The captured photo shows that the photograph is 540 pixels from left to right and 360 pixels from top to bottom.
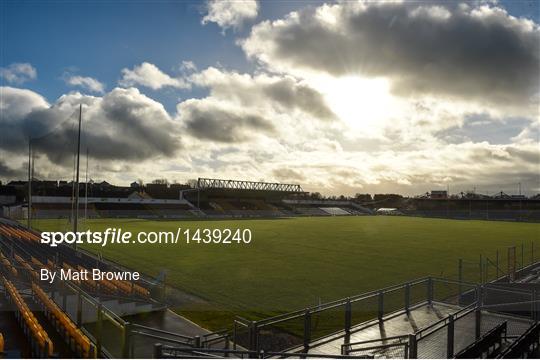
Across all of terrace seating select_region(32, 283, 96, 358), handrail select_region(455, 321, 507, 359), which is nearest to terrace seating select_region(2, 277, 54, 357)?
terrace seating select_region(32, 283, 96, 358)

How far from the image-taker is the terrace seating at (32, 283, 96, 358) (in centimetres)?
927

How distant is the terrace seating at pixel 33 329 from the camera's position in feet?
29.9

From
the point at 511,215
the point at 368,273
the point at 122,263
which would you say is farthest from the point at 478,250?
the point at 511,215

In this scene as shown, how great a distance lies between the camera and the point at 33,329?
1014 cm

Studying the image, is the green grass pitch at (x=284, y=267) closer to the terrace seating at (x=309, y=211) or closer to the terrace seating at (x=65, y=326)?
the terrace seating at (x=65, y=326)

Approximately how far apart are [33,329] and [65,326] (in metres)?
0.74

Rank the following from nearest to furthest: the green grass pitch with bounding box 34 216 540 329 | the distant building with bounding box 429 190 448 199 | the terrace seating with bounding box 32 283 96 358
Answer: the terrace seating with bounding box 32 283 96 358 < the green grass pitch with bounding box 34 216 540 329 < the distant building with bounding box 429 190 448 199

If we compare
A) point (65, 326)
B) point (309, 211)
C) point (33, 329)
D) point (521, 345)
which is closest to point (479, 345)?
point (521, 345)

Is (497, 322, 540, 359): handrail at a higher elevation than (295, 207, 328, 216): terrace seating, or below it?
higher

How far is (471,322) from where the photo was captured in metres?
11.8

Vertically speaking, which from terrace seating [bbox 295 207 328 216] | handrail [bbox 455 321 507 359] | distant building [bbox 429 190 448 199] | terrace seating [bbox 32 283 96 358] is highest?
distant building [bbox 429 190 448 199]

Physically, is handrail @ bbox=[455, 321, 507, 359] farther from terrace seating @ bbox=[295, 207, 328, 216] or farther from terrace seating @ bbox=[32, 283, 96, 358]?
terrace seating @ bbox=[295, 207, 328, 216]

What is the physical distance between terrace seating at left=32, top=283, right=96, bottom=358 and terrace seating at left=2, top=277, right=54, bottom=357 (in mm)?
513

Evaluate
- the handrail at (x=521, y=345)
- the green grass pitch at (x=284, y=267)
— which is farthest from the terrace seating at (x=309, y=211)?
the handrail at (x=521, y=345)
